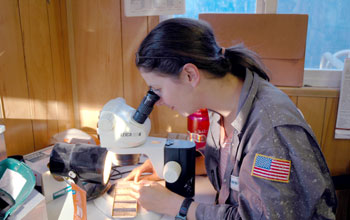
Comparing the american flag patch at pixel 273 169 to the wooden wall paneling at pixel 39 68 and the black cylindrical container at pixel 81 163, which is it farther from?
the wooden wall paneling at pixel 39 68

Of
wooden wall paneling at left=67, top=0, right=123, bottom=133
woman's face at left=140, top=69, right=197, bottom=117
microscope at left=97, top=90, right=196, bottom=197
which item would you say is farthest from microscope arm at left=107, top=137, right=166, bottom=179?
wooden wall paneling at left=67, top=0, right=123, bottom=133

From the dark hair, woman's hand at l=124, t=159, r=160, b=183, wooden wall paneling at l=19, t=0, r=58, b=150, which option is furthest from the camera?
wooden wall paneling at l=19, t=0, r=58, b=150

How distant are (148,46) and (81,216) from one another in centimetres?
57

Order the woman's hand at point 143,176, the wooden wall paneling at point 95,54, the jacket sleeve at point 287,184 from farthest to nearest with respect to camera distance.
Answer: 1. the wooden wall paneling at point 95,54
2. the woman's hand at point 143,176
3. the jacket sleeve at point 287,184

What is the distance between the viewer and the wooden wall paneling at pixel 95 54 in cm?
151

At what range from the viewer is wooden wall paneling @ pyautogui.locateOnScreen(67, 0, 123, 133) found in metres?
1.51

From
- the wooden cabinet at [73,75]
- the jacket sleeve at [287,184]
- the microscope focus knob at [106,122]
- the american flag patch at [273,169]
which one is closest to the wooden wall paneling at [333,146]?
the wooden cabinet at [73,75]

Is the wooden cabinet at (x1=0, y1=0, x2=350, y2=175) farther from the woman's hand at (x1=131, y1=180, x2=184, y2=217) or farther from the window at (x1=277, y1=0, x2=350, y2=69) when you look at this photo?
the woman's hand at (x1=131, y1=180, x2=184, y2=217)

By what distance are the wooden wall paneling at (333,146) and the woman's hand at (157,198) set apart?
37.7 inches

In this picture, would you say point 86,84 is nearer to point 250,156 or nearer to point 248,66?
point 248,66

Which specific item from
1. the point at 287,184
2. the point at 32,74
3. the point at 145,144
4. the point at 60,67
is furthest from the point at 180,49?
the point at 60,67

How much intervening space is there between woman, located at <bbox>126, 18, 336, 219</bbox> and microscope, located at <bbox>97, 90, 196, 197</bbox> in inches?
2.3

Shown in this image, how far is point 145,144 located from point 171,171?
0.13 m

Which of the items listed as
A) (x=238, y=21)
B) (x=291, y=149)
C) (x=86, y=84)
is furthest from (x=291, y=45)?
(x=86, y=84)
